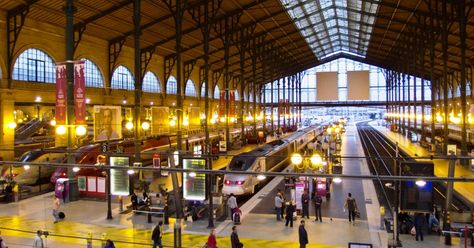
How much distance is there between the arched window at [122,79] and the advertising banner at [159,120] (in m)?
15.3

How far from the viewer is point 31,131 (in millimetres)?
32156

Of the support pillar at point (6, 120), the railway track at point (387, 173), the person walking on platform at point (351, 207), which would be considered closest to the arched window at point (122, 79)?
the support pillar at point (6, 120)

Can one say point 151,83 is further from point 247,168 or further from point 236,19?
point 247,168

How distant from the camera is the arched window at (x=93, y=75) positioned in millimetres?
33312

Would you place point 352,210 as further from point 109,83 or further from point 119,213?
point 109,83

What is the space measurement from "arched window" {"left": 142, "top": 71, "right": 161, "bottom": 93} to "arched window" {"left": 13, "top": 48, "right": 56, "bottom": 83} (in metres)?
12.2

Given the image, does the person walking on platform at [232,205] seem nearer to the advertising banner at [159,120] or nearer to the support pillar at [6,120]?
the advertising banner at [159,120]

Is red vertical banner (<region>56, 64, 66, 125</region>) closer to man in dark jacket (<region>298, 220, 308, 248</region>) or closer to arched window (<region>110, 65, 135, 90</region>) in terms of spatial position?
man in dark jacket (<region>298, 220, 308, 248</region>)

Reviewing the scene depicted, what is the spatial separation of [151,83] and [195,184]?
30.3 metres

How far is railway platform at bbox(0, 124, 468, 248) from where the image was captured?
1343cm

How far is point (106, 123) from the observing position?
1806cm

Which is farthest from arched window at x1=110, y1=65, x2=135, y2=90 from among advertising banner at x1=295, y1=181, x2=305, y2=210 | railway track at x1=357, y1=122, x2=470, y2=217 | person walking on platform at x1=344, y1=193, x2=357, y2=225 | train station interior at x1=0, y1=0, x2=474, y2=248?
person walking on platform at x1=344, y1=193, x2=357, y2=225

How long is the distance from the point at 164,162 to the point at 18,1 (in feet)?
44.8

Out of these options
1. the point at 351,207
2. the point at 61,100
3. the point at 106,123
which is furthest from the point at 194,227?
the point at 61,100
